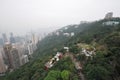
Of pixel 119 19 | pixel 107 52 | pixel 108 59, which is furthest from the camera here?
pixel 119 19

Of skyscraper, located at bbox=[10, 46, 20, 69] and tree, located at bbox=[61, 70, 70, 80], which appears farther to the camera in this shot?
skyscraper, located at bbox=[10, 46, 20, 69]

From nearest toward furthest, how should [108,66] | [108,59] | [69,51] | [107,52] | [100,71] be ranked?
1. [100,71]
2. [108,66]
3. [108,59]
4. [107,52]
5. [69,51]

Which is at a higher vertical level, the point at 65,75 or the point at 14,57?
the point at 65,75

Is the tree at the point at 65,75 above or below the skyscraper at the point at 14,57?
above

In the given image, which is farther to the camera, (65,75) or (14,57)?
(14,57)

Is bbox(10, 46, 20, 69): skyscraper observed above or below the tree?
below

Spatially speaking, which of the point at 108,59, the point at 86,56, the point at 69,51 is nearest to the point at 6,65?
the point at 69,51

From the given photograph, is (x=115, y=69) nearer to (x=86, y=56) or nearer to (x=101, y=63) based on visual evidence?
(x=101, y=63)

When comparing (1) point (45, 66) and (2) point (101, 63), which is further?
(1) point (45, 66)

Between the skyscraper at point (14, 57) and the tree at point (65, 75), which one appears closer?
the tree at point (65, 75)

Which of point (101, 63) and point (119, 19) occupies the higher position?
point (119, 19)

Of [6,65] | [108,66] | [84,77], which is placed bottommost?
[6,65]
